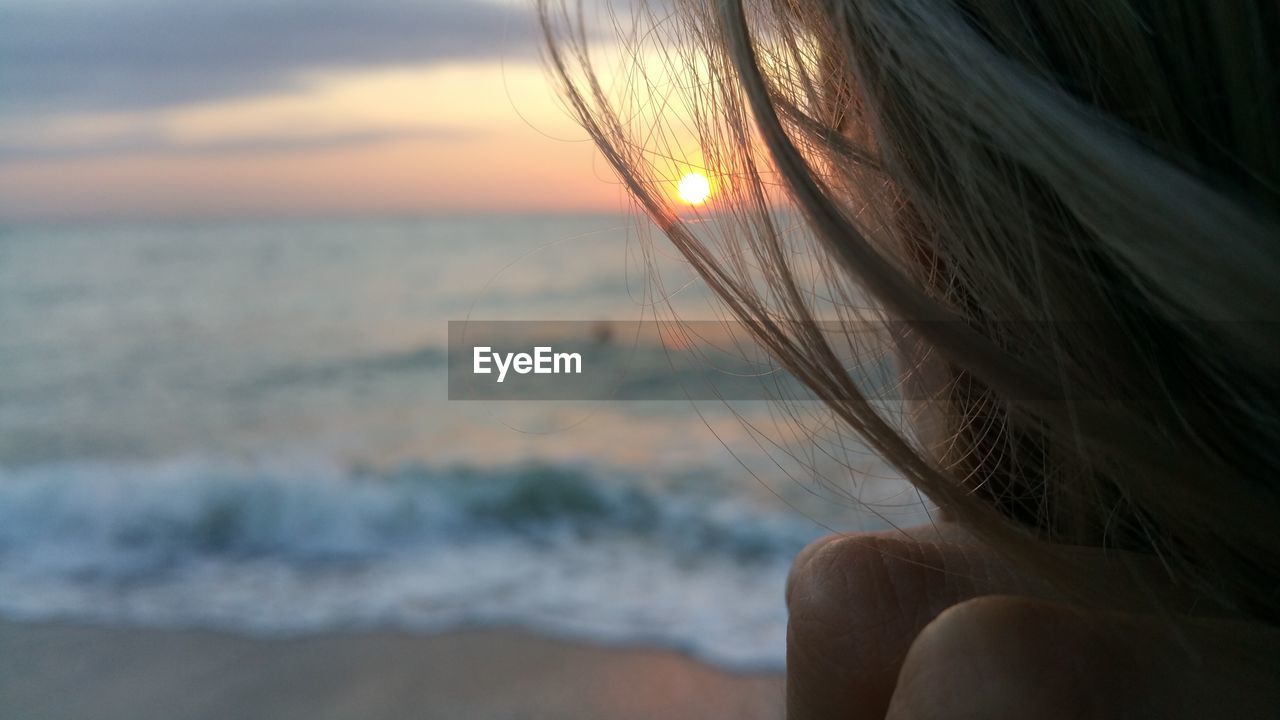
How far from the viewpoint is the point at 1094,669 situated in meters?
0.33

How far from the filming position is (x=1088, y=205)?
0.93 feet

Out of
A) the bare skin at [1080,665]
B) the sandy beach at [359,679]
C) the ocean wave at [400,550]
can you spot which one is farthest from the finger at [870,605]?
the ocean wave at [400,550]

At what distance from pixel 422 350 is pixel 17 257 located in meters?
3.58

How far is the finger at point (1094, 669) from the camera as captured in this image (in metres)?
0.32

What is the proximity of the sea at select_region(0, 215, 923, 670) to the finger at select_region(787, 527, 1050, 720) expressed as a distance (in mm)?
193

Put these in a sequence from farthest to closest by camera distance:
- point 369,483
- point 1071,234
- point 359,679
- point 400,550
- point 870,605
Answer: point 369,483, point 400,550, point 359,679, point 870,605, point 1071,234

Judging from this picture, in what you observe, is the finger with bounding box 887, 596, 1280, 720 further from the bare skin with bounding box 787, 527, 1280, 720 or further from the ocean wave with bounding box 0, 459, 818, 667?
the ocean wave with bounding box 0, 459, 818, 667

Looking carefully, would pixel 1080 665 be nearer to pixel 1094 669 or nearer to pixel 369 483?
pixel 1094 669

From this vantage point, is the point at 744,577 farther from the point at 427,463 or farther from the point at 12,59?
the point at 12,59

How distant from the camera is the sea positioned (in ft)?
7.95

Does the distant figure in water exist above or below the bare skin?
above

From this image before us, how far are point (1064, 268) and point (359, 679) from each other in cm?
209

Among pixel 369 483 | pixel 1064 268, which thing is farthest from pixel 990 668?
pixel 369 483

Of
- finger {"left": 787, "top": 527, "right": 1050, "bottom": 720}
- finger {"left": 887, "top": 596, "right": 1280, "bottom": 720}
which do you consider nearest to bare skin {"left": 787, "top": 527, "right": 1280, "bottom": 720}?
finger {"left": 887, "top": 596, "right": 1280, "bottom": 720}
